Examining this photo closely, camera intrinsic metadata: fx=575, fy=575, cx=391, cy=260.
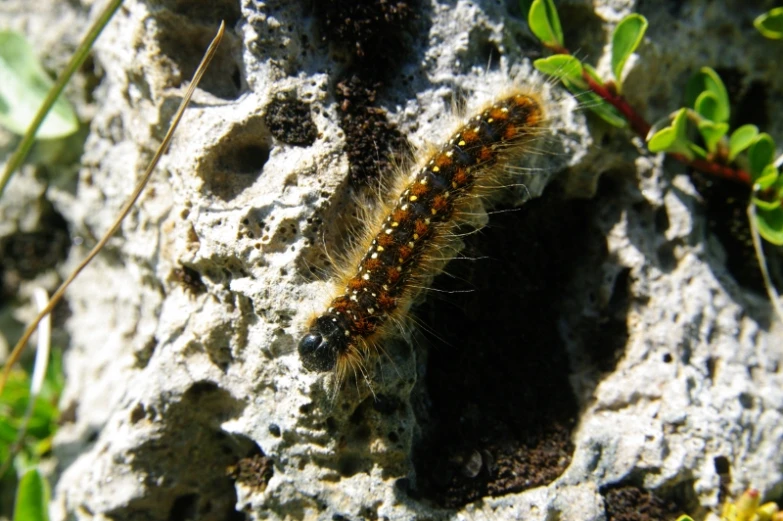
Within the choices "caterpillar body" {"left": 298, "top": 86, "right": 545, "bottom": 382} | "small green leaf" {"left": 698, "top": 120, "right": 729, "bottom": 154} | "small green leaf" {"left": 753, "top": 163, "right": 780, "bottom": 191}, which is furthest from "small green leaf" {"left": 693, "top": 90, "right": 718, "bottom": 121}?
"caterpillar body" {"left": 298, "top": 86, "right": 545, "bottom": 382}

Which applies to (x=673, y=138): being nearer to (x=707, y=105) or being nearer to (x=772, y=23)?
(x=707, y=105)

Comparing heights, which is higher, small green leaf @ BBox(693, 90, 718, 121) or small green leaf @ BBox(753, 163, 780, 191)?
small green leaf @ BBox(693, 90, 718, 121)

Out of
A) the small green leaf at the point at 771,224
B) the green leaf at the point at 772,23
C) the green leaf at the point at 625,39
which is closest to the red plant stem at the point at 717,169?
the small green leaf at the point at 771,224

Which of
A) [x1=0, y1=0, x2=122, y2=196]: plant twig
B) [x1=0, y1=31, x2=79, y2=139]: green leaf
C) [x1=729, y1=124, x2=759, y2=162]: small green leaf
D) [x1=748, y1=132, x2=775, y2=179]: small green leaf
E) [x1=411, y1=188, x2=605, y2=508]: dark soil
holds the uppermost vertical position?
[x1=0, y1=31, x2=79, y2=139]: green leaf

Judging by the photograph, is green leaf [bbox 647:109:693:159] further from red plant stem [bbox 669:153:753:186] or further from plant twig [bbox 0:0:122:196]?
plant twig [bbox 0:0:122:196]

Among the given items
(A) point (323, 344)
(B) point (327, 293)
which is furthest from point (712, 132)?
(A) point (323, 344)

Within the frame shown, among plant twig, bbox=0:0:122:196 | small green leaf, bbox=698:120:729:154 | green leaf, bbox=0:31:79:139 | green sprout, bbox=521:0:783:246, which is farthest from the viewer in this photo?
green leaf, bbox=0:31:79:139

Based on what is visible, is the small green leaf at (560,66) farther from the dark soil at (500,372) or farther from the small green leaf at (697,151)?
the small green leaf at (697,151)

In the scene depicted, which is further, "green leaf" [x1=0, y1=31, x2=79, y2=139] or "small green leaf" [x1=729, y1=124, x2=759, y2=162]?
"green leaf" [x1=0, y1=31, x2=79, y2=139]

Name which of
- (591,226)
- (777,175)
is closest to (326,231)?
(591,226)
